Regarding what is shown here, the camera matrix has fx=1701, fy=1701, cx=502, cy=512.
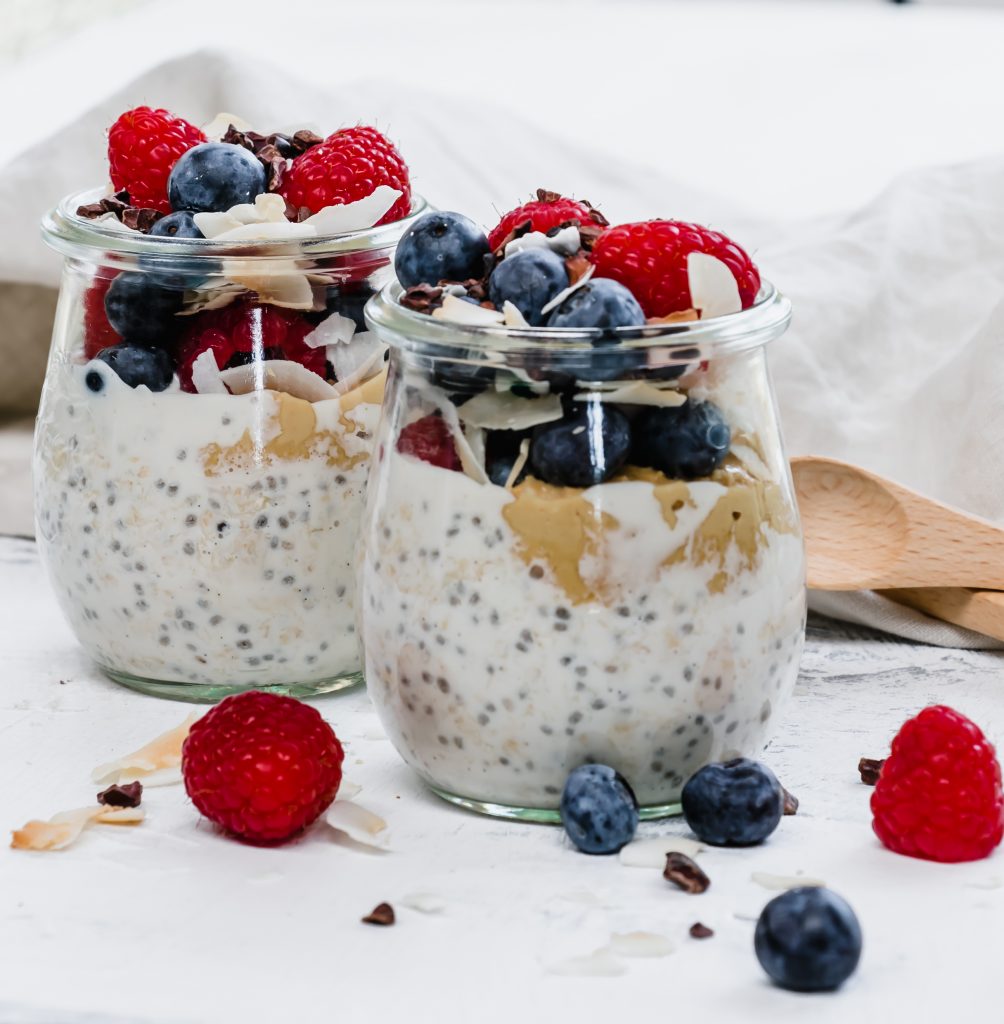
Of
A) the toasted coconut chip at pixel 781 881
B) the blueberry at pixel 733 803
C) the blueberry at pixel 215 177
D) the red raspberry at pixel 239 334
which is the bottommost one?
the toasted coconut chip at pixel 781 881

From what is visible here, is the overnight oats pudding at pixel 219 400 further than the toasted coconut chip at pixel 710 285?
Yes

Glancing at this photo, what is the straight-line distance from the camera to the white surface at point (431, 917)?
2.88 feet

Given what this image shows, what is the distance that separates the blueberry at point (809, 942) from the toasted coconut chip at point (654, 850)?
14 cm

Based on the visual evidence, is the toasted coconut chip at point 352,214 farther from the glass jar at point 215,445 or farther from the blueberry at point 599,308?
the blueberry at point 599,308

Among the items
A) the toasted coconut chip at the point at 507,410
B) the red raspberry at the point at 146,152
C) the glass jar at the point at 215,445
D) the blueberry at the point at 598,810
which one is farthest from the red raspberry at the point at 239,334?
the blueberry at the point at 598,810

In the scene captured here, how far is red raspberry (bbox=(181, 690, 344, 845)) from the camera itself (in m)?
1.04

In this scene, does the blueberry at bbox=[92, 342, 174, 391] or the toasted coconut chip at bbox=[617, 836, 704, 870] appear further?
the blueberry at bbox=[92, 342, 174, 391]

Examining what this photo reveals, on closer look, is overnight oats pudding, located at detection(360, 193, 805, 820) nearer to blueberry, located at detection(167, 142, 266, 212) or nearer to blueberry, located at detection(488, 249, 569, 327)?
blueberry, located at detection(488, 249, 569, 327)

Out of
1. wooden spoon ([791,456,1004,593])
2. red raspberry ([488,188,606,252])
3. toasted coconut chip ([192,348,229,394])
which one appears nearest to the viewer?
red raspberry ([488,188,606,252])

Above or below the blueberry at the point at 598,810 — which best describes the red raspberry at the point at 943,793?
above

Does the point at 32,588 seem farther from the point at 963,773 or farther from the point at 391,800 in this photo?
the point at 963,773

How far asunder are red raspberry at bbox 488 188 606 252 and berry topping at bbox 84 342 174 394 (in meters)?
0.25

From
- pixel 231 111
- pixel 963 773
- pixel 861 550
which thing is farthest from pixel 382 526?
pixel 231 111

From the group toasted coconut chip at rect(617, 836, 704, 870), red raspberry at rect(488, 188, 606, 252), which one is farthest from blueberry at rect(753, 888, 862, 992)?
red raspberry at rect(488, 188, 606, 252)
